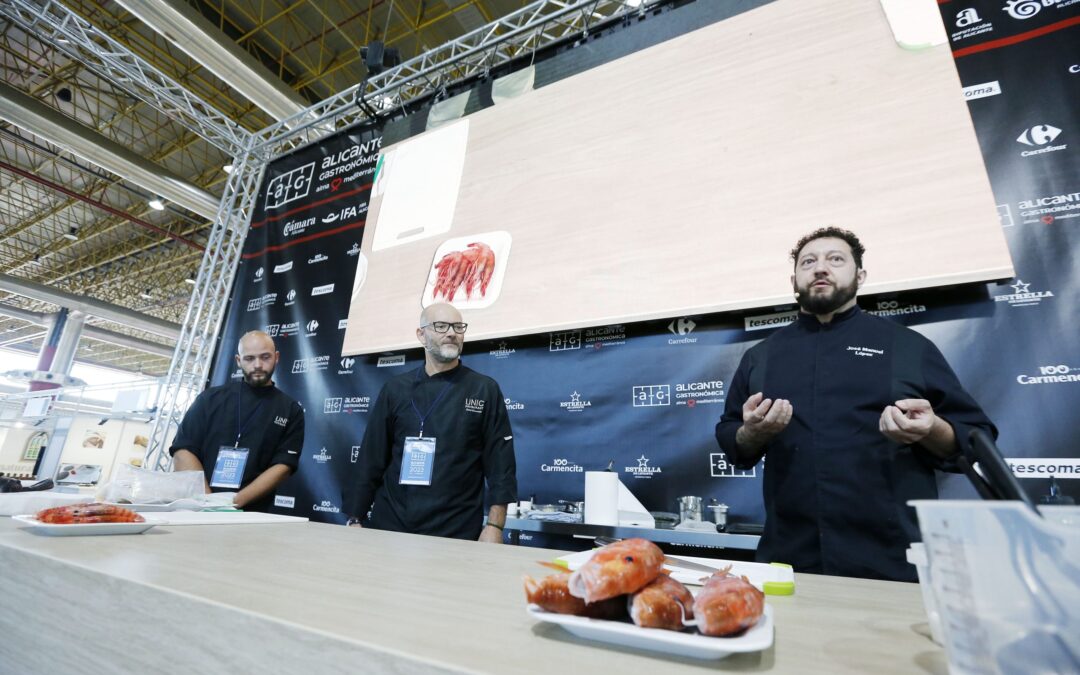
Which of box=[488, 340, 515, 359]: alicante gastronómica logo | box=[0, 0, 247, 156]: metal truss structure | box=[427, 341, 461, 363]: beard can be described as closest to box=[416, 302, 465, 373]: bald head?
box=[427, 341, 461, 363]: beard

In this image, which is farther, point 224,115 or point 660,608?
point 224,115

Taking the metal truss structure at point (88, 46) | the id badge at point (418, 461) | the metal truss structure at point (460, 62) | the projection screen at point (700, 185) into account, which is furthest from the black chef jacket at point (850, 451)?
the metal truss structure at point (88, 46)

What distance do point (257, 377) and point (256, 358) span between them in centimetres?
11

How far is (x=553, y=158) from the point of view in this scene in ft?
9.71

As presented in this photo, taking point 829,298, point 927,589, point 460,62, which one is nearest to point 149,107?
point 460,62

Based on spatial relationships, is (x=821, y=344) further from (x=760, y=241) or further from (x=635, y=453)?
(x=635, y=453)

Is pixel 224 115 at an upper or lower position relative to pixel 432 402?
upper

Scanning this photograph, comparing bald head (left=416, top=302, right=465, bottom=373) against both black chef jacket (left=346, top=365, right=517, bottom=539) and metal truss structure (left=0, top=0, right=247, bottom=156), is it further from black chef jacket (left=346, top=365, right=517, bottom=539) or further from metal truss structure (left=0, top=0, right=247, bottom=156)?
metal truss structure (left=0, top=0, right=247, bottom=156)

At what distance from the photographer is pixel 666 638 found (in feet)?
1.29

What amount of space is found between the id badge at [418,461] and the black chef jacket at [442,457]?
25 mm

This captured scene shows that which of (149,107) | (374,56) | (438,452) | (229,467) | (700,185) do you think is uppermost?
(149,107)

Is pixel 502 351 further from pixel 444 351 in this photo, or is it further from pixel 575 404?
pixel 444 351

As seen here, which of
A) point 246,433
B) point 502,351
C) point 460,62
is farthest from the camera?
point 460,62

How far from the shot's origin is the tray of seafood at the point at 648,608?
0.40 meters
